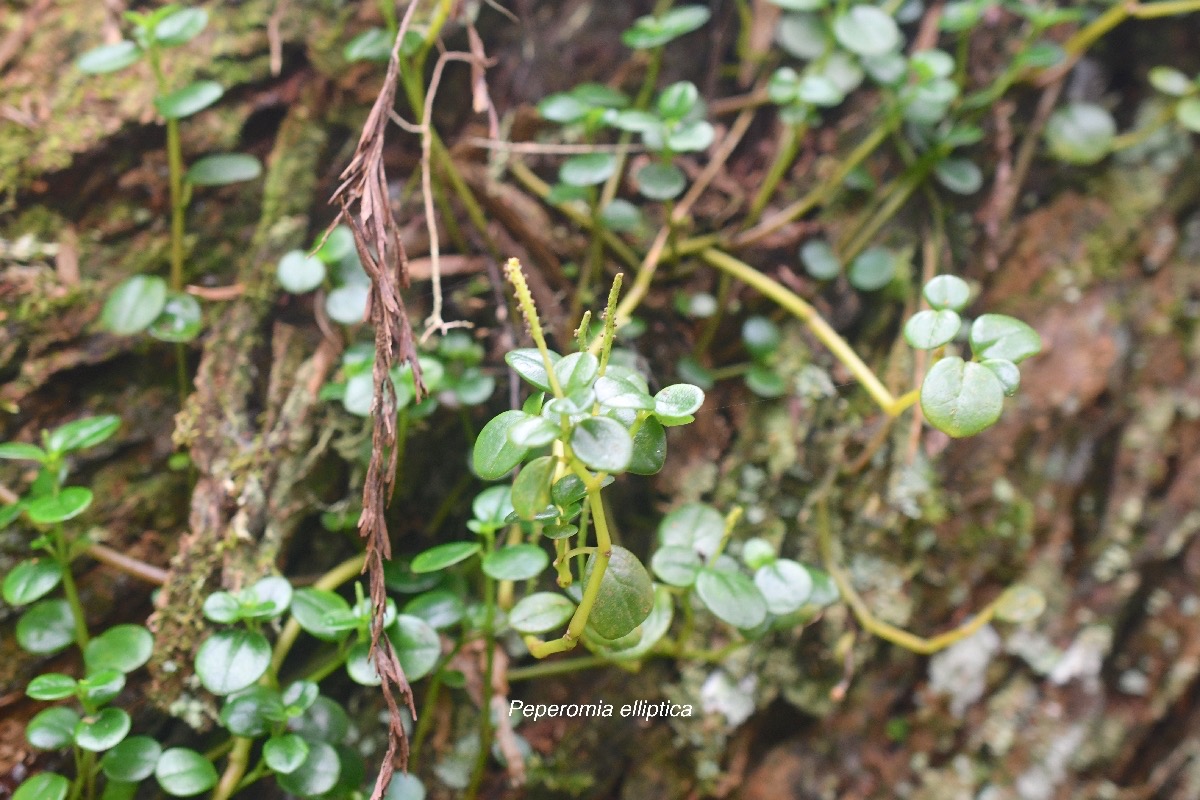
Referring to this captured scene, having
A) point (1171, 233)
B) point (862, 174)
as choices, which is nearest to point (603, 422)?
point (862, 174)

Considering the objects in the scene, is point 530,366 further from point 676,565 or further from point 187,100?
point 187,100

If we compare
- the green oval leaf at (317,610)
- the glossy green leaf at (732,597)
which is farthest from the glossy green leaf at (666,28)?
the green oval leaf at (317,610)

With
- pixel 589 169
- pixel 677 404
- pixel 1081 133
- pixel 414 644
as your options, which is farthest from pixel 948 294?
pixel 1081 133

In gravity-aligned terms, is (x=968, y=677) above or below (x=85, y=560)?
below

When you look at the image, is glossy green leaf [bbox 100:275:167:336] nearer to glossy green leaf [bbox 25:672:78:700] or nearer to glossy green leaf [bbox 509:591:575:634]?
glossy green leaf [bbox 25:672:78:700]

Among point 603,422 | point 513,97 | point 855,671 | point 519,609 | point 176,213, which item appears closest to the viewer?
point 603,422

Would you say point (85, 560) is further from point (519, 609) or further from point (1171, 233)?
point (1171, 233)
